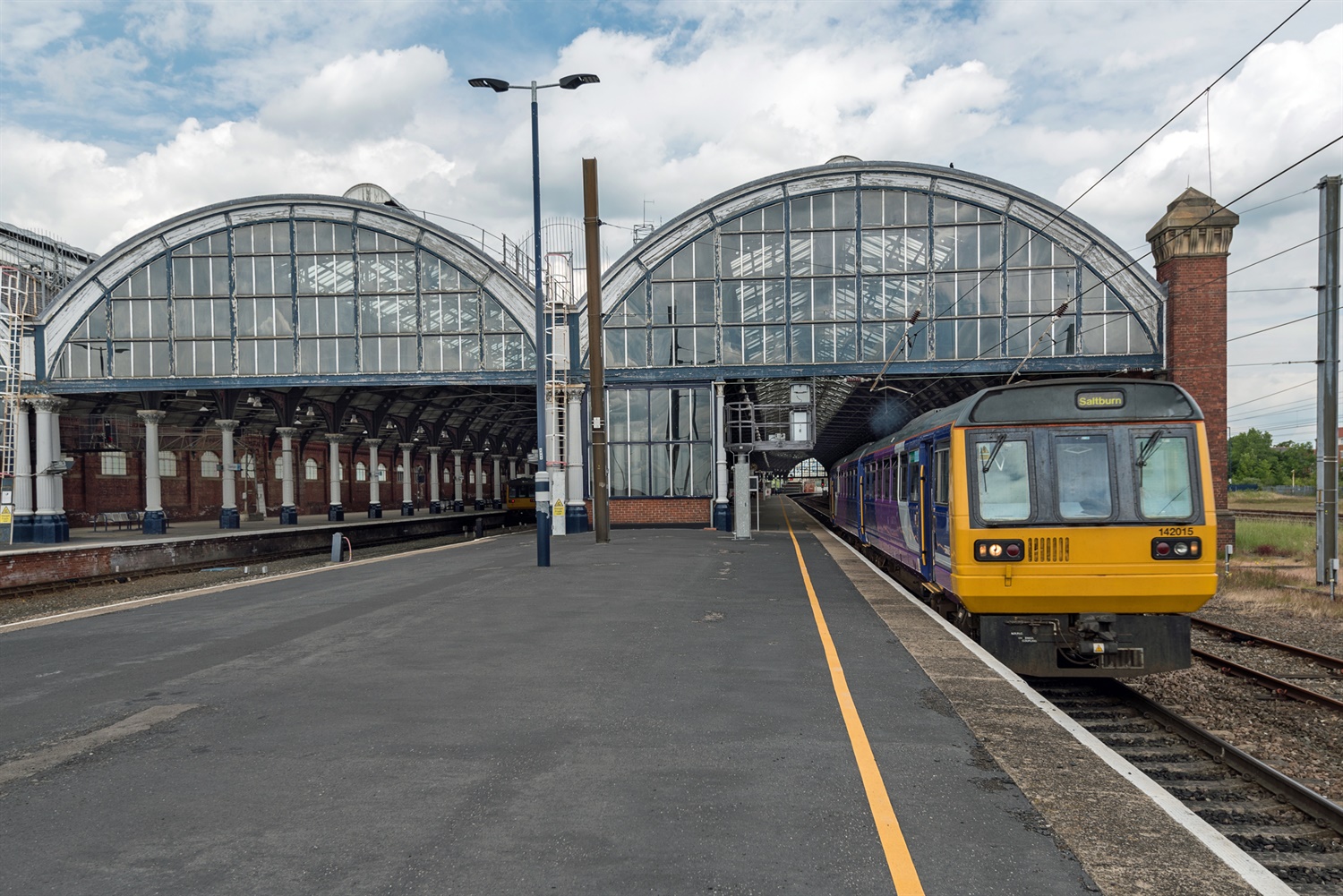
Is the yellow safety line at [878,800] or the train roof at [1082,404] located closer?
the yellow safety line at [878,800]

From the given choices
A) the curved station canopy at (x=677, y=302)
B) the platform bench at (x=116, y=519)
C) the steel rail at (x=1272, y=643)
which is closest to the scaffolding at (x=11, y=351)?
the curved station canopy at (x=677, y=302)

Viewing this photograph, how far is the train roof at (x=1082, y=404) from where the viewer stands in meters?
8.86

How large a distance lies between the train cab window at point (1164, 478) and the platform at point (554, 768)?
Result: 2424 millimetres

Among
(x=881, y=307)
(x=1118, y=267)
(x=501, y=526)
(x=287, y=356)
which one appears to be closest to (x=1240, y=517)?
(x=1118, y=267)

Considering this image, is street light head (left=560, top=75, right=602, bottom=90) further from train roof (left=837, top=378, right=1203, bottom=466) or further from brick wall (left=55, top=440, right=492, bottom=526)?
brick wall (left=55, top=440, right=492, bottom=526)

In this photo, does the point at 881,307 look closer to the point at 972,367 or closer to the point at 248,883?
the point at 972,367

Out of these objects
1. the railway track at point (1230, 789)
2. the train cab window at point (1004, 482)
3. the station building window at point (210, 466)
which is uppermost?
the station building window at point (210, 466)

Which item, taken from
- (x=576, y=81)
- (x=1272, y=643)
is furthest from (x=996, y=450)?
(x=576, y=81)

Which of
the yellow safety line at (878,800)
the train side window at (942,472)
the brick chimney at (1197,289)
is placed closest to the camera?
the yellow safety line at (878,800)

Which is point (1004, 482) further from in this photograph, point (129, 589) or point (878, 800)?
point (129, 589)

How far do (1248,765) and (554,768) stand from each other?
533 cm

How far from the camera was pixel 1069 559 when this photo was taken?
870cm

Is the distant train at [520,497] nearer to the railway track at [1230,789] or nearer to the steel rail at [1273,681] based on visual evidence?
the steel rail at [1273,681]

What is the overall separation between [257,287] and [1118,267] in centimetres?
3241
